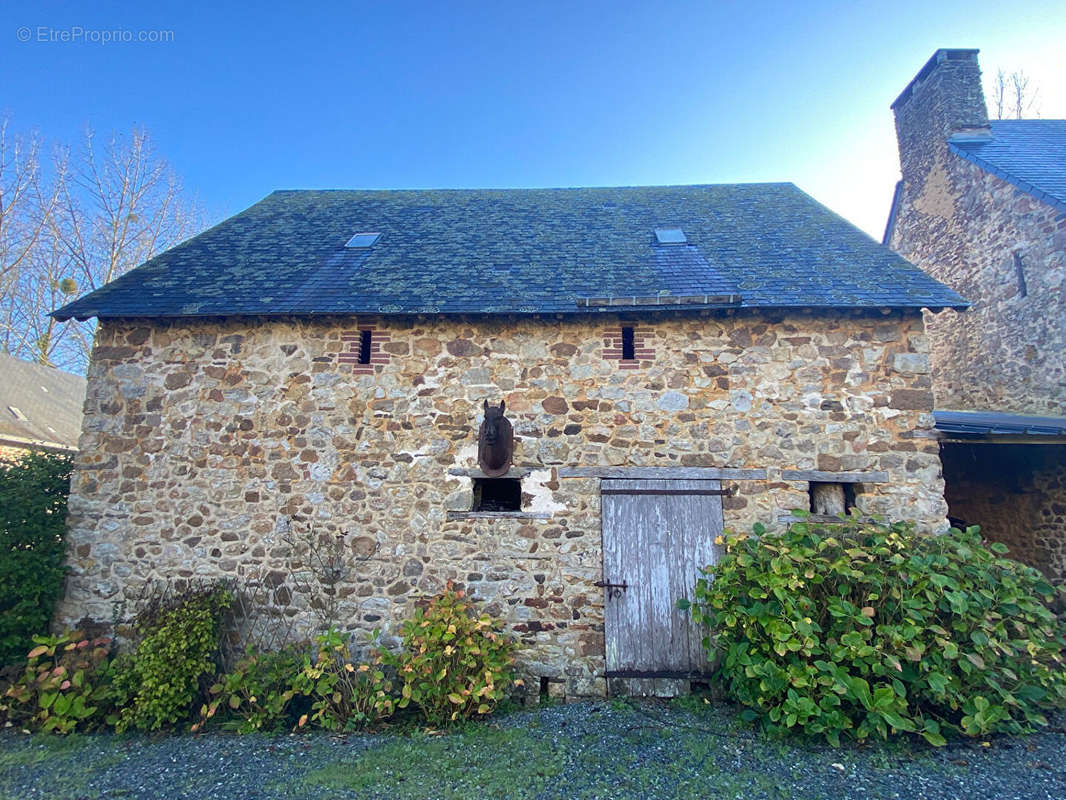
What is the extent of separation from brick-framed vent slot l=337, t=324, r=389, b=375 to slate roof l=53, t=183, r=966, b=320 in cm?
33

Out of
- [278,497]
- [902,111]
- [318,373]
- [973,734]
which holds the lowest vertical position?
[973,734]

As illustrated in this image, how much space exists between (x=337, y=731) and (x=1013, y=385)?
11.3 meters

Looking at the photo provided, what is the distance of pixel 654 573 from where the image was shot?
16.8 feet

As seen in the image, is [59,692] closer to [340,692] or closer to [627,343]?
[340,692]

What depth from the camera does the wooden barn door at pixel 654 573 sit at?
195 inches

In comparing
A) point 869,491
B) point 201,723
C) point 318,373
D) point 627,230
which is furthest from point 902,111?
point 201,723

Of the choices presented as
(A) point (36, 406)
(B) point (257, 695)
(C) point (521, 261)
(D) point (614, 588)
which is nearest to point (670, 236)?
(C) point (521, 261)

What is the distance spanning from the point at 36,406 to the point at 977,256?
21.8 meters

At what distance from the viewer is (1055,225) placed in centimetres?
776

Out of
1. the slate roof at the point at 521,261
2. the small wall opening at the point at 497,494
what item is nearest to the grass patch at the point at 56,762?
the small wall opening at the point at 497,494

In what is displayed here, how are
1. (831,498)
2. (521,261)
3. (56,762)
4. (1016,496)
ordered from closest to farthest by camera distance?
(56,762) → (831,498) → (521,261) → (1016,496)

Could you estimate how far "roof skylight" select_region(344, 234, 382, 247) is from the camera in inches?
285

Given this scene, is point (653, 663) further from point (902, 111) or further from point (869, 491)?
point (902, 111)

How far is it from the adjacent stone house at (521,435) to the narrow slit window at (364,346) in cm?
7
